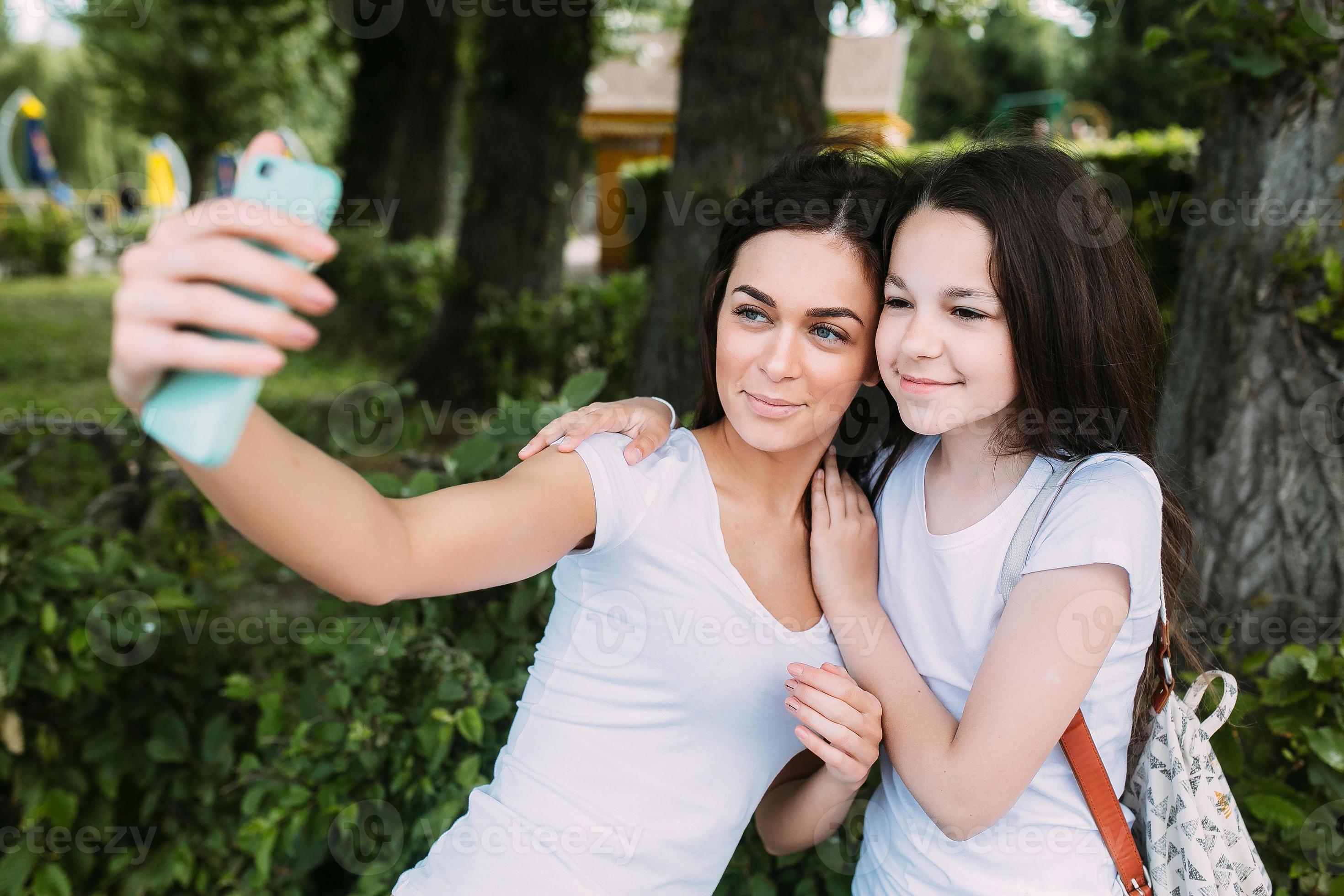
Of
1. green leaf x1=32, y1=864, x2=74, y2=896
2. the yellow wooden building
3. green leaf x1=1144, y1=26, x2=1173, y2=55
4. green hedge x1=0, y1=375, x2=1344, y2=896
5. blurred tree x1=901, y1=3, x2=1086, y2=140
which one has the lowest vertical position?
green leaf x1=32, y1=864, x2=74, y2=896

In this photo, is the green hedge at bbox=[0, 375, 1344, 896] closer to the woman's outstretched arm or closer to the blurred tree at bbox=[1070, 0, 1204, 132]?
the woman's outstretched arm

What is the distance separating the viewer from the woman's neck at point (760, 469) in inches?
68.5

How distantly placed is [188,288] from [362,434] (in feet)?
16.0

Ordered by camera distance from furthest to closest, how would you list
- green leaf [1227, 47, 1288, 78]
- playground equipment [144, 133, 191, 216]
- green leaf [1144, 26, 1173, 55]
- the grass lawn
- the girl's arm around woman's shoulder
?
playground equipment [144, 133, 191, 216] < the grass lawn < green leaf [1144, 26, 1173, 55] < green leaf [1227, 47, 1288, 78] < the girl's arm around woman's shoulder

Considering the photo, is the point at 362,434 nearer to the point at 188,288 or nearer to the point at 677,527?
the point at 677,527

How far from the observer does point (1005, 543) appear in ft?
5.01

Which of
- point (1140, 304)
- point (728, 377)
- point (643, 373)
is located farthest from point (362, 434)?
point (1140, 304)

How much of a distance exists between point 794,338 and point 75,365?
10373 millimetres

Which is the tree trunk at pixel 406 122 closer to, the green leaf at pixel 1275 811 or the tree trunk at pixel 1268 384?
the tree trunk at pixel 1268 384

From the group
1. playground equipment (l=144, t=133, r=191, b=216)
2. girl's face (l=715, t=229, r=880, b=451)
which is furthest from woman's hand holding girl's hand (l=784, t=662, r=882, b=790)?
playground equipment (l=144, t=133, r=191, b=216)

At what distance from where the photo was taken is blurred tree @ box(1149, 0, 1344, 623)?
2.39 meters

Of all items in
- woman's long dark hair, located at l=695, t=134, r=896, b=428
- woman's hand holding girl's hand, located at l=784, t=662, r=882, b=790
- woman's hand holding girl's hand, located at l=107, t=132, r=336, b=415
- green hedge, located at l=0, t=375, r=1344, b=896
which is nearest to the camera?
woman's hand holding girl's hand, located at l=107, t=132, r=336, b=415

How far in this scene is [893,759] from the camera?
149 cm

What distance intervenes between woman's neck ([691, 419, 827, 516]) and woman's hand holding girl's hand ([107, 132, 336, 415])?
954 mm
